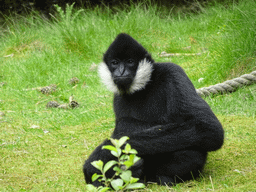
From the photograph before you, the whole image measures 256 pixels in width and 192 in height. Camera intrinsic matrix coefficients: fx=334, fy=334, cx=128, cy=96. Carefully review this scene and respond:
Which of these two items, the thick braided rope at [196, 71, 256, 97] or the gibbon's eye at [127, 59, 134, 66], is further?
the thick braided rope at [196, 71, 256, 97]

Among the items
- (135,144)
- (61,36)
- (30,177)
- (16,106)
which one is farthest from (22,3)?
(135,144)

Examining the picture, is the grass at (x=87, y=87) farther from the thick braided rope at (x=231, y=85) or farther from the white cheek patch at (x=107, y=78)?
the white cheek patch at (x=107, y=78)

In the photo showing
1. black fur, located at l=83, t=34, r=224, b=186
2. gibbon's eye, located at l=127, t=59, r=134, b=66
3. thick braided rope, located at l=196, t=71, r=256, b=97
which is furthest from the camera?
thick braided rope, located at l=196, t=71, r=256, b=97

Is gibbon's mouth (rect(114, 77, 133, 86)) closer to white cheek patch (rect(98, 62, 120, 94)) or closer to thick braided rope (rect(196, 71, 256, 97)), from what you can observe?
white cheek patch (rect(98, 62, 120, 94))

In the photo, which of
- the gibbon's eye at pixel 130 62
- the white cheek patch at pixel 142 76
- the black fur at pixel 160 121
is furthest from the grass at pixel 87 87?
the gibbon's eye at pixel 130 62

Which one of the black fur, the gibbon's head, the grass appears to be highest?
the gibbon's head

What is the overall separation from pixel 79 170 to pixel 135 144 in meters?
1.25

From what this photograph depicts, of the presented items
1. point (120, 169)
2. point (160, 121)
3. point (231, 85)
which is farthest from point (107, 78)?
point (231, 85)

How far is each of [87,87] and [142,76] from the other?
16.0 feet

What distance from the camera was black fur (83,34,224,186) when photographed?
130 inches

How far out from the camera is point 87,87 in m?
8.36

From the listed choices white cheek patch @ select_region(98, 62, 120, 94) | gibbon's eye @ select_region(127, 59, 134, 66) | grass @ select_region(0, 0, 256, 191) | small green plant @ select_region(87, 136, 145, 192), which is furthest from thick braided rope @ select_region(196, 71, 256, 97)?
small green plant @ select_region(87, 136, 145, 192)

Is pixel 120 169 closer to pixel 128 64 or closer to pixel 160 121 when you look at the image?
pixel 160 121

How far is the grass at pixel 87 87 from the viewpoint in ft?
13.0
